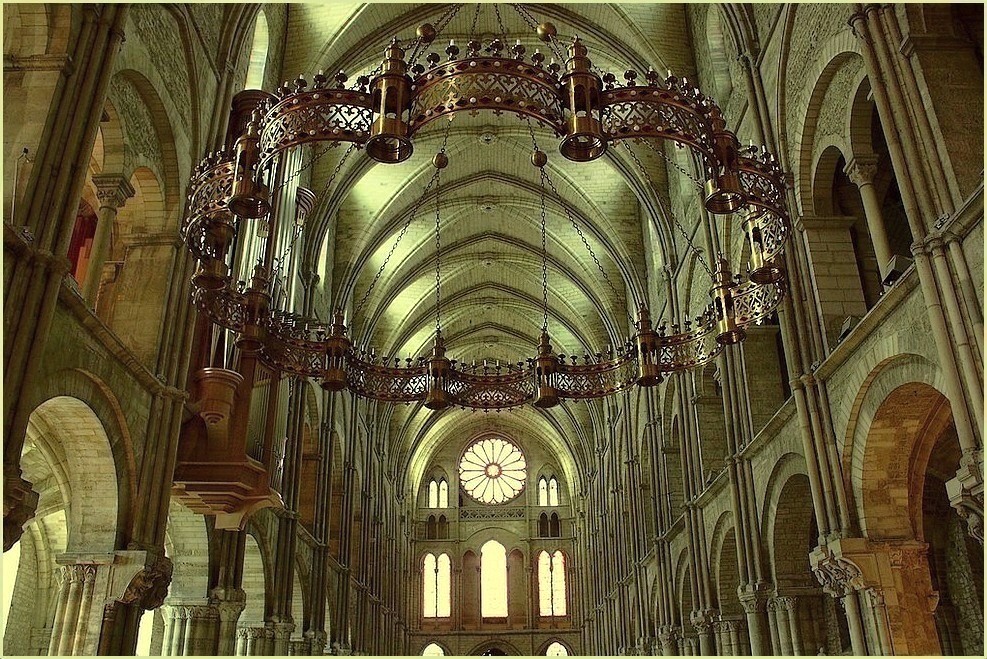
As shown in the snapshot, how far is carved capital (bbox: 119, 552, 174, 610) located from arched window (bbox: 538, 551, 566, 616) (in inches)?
1310

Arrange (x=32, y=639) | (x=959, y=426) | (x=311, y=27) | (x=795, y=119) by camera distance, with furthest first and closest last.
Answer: (x=311, y=27), (x=32, y=639), (x=795, y=119), (x=959, y=426)

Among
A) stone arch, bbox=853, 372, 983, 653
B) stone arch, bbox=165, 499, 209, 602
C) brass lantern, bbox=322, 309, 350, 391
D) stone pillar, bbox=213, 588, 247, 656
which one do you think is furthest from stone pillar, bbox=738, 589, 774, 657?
stone arch, bbox=165, 499, 209, 602

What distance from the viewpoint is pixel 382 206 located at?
960 inches

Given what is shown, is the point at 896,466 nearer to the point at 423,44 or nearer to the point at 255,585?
the point at 423,44

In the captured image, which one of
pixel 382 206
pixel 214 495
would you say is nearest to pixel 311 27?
pixel 382 206

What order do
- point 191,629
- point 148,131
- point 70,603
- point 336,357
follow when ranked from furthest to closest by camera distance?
point 191,629 → point 148,131 → point 336,357 → point 70,603

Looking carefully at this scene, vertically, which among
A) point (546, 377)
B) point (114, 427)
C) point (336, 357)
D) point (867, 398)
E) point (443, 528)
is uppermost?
point (443, 528)

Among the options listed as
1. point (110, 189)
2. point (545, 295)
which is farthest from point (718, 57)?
point (110, 189)

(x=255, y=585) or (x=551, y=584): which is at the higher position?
(x=551, y=584)

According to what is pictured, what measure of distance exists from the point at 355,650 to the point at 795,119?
2251cm

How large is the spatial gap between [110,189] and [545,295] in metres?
7.48

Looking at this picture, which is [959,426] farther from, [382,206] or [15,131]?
[382,206]

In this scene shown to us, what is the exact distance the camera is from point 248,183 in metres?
7.65

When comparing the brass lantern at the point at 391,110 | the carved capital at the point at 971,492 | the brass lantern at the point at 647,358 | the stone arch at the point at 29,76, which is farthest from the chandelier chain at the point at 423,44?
the carved capital at the point at 971,492
